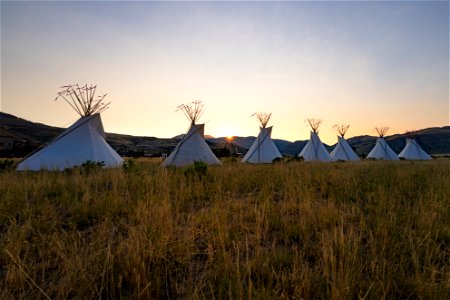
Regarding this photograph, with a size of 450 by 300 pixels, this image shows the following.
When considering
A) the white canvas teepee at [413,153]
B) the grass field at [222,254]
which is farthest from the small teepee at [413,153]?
the grass field at [222,254]

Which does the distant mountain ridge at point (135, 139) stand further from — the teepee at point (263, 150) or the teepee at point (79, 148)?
the teepee at point (79, 148)

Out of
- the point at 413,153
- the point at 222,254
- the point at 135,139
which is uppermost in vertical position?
the point at 135,139

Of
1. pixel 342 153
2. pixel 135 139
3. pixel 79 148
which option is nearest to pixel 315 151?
pixel 342 153

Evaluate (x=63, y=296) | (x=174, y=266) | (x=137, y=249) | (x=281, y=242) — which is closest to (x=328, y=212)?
(x=281, y=242)

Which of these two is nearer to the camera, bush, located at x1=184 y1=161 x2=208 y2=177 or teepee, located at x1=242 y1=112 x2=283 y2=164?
bush, located at x1=184 y1=161 x2=208 y2=177

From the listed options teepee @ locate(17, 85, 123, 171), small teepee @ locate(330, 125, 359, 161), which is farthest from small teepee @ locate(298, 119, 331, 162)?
teepee @ locate(17, 85, 123, 171)

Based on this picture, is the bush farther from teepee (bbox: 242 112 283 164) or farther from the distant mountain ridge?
the distant mountain ridge

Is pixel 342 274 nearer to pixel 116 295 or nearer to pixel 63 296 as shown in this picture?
pixel 116 295

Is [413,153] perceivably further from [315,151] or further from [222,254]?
[222,254]

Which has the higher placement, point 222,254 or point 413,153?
point 413,153

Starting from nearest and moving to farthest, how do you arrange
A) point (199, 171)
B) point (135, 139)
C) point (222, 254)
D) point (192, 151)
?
point (222, 254) → point (199, 171) → point (192, 151) → point (135, 139)

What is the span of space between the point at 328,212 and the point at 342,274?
4.49ft

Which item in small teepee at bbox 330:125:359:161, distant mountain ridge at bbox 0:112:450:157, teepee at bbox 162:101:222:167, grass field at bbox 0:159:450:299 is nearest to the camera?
grass field at bbox 0:159:450:299

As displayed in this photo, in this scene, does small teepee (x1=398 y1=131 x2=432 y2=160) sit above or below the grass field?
above
